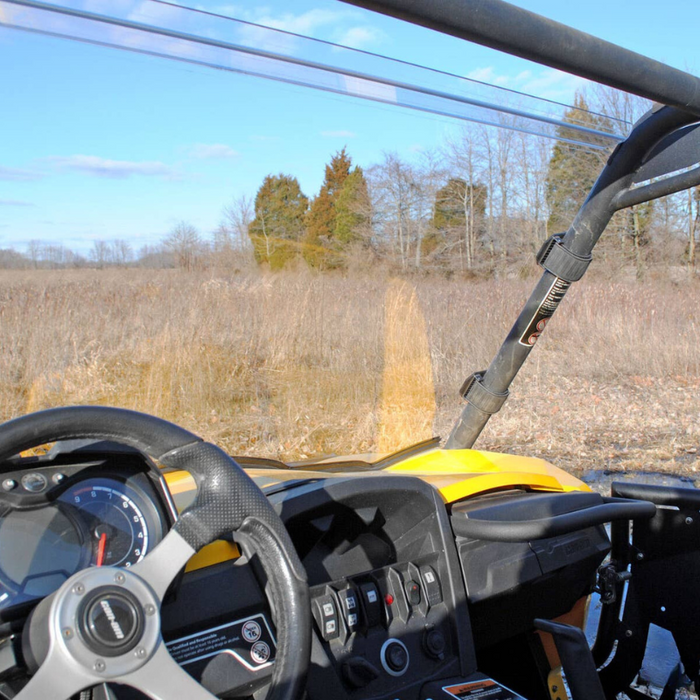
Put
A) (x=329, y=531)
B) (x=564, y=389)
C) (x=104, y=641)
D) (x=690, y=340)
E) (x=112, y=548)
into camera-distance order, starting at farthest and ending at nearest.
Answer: (x=690, y=340)
(x=564, y=389)
(x=329, y=531)
(x=112, y=548)
(x=104, y=641)

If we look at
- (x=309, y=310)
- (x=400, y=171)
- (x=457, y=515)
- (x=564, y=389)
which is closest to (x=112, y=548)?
(x=457, y=515)

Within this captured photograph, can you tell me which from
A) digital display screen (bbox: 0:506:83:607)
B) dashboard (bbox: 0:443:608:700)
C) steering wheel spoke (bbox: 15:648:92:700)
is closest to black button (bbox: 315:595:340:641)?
dashboard (bbox: 0:443:608:700)

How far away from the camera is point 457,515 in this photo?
83.6 inches

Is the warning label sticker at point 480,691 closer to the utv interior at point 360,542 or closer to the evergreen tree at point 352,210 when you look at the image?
the utv interior at point 360,542

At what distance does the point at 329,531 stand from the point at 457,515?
0.38 meters

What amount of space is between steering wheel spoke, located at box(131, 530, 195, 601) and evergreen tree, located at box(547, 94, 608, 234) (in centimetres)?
157

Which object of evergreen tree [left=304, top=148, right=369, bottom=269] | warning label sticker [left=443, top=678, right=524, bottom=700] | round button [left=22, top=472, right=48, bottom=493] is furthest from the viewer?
evergreen tree [left=304, top=148, right=369, bottom=269]

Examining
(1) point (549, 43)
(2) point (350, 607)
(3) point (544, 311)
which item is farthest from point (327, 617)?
(1) point (549, 43)

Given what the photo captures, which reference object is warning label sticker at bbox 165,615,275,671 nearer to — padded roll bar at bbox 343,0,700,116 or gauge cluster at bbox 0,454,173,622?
gauge cluster at bbox 0,454,173,622

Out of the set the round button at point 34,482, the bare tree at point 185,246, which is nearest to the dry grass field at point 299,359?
the bare tree at point 185,246

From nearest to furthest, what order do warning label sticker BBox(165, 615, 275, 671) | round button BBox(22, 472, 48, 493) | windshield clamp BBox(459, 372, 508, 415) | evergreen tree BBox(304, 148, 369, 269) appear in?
1. round button BBox(22, 472, 48, 493)
2. warning label sticker BBox(165, 615, 275, 671)
3. windshield clamp BBox(459, 372, 508, 415)
4. evergreen tree BBox(304, 148, 369, 269)

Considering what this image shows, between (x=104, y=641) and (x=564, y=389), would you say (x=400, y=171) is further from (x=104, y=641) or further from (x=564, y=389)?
(x=564, y=389)

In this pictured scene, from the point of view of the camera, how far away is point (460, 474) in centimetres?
238

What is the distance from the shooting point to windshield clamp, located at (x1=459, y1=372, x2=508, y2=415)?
2.68m
